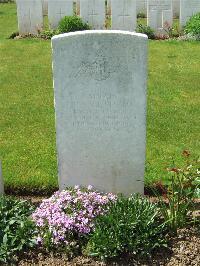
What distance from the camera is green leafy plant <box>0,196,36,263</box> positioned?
4.71 meters

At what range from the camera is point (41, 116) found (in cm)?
797

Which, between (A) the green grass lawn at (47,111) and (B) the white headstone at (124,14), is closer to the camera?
(A) the green grass lawn at (47,111)

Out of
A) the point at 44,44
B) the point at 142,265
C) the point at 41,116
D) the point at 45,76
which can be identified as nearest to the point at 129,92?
the point at 142,265

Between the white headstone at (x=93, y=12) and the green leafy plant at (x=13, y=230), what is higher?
the white headstone at (x=93, y=12)

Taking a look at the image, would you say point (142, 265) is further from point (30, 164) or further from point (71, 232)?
point (30, 164)

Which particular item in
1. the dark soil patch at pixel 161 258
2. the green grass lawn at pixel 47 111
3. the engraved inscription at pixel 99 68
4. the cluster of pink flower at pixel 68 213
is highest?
the engraved inscription at pixel 99 68

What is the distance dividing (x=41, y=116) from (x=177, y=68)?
3.51 meters

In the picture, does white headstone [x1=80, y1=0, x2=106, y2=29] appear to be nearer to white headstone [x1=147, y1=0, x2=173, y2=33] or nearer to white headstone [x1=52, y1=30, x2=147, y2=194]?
white headstone [x1=147, y1=0, x2=173, y2=33]

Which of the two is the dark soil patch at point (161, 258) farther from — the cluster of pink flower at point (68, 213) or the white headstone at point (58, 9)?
the white headstone at point (58, 9)

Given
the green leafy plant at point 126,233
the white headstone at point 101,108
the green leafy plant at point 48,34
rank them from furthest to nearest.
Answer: the green leafy plant at point 48,34
the white headstone at point 101,108
the green leafy plant at point 126,233

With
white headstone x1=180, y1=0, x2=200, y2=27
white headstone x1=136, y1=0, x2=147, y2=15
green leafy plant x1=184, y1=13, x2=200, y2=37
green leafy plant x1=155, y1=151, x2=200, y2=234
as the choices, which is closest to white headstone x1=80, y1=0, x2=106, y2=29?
white headstone x1=180, y1=0, x2=200, y2=27

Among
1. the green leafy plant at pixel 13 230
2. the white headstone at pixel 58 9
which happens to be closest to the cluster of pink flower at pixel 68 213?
the green leafy plant at pixel 13 230

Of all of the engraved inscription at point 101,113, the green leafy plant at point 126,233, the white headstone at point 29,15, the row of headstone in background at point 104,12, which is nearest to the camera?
the green leafy plant at point 126,233

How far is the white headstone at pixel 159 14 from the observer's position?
12531 millimetres
